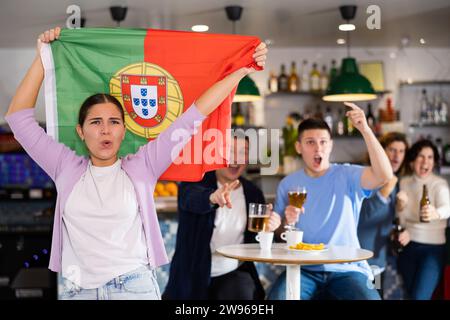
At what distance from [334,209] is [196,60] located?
35.1 inches

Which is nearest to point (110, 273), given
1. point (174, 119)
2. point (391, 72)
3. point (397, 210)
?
point (174, 119)

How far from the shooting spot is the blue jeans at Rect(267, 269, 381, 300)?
2725mm

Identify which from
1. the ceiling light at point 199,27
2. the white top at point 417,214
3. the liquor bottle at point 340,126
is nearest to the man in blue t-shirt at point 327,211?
the white top at point 417,214

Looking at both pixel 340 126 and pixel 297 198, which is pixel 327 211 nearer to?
pixel 297 198

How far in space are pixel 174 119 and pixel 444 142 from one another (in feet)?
12.8

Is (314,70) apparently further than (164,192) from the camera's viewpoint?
Yes

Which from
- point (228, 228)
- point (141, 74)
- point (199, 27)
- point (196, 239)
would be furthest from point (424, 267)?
point (141, 74)

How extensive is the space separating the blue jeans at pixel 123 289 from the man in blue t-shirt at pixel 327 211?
2.80 ft

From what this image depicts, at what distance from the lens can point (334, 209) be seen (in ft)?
9.25

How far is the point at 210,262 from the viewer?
299cm

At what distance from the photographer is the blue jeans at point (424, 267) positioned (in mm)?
3754

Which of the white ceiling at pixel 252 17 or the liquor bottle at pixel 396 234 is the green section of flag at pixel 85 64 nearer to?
the white ceiling at pixel 252 17

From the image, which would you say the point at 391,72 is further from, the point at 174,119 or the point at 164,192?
the point at 174,119

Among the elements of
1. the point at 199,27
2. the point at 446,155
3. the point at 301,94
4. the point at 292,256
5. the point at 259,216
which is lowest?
the point at 292,256
